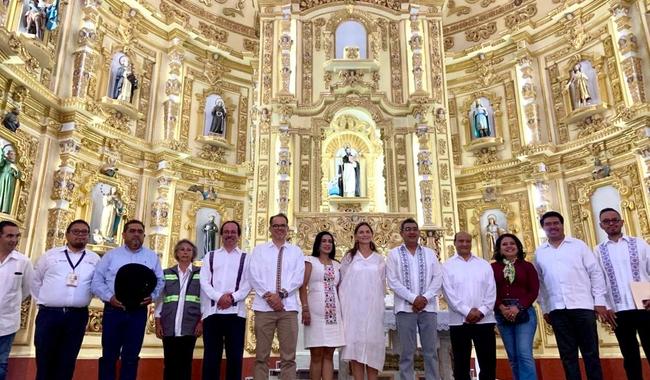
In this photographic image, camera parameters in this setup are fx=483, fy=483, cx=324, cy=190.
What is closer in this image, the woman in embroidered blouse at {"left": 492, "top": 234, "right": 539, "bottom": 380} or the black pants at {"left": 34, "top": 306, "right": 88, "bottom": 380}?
the black pants at {"left": 34, "top": 306, "right": 88, "bottom": 380}

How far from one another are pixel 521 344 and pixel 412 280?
1.20 meters

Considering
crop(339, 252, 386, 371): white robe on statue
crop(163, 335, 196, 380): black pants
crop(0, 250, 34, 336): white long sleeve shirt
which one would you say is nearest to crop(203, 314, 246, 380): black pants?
crop(163, 335, 196, 380): black pants

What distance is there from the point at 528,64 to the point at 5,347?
1341 cm

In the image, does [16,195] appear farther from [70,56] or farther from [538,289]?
[538,289]

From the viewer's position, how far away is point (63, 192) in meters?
9.55

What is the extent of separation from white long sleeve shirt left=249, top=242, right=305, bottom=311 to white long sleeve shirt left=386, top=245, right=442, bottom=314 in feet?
3.11

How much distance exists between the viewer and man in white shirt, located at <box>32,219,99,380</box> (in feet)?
15.0

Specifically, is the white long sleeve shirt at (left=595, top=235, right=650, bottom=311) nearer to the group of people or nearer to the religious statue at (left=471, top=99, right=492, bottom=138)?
the group of people

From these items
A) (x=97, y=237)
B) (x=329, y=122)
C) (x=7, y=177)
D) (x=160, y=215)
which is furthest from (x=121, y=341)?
(x=329, y=122)

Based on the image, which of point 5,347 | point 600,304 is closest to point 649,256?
point 600,304

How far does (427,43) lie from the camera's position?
1317cm

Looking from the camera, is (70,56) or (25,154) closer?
(25,154)

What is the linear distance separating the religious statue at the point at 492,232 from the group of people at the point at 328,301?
26.1 ft

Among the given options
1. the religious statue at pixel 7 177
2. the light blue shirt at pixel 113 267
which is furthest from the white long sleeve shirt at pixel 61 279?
the religious statue at pixel 7 177
